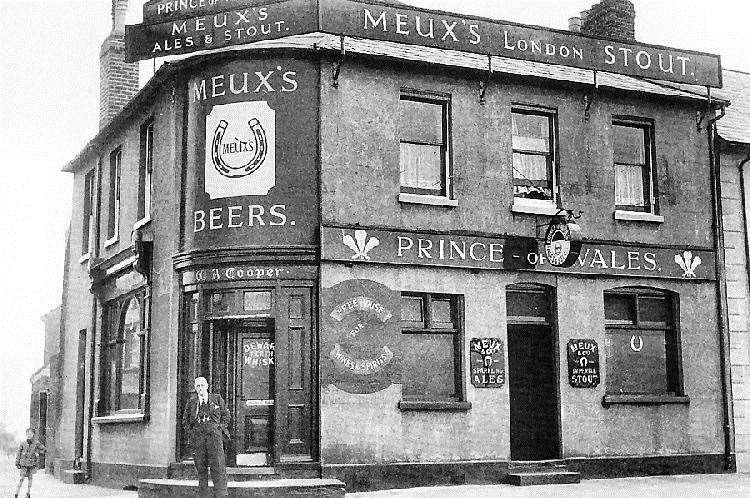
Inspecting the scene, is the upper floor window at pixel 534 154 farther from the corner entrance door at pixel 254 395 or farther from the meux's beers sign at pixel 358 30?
the corner entrance door at pixel 254 395

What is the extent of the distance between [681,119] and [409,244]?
6.22 meters

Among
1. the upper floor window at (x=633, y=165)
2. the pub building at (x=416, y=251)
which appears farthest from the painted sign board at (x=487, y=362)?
the upper floor window at (x=633, y=165)

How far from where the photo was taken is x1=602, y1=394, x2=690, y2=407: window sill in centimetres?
1689

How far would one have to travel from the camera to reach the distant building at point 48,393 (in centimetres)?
2370

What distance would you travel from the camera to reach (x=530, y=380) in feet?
55.5

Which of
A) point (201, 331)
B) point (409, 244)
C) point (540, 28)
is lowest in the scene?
point (201, 331)

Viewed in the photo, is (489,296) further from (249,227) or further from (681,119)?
(681,119)

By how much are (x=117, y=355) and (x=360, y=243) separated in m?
6.52

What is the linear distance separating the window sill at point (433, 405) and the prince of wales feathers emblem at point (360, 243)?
2381 millimetres

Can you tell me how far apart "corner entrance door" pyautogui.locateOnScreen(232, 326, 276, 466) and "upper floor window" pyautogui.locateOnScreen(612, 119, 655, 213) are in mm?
7036

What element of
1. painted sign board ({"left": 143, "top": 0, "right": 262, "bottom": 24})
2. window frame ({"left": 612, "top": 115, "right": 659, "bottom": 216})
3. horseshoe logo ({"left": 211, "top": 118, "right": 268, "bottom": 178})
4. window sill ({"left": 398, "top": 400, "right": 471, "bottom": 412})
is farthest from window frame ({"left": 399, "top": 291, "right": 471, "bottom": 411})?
painted sign board ({"left": 143, "top": 0, "right": 262, "bottom": 24})

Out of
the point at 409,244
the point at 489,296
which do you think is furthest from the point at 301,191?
the point at 489,296

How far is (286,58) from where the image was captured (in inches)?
619

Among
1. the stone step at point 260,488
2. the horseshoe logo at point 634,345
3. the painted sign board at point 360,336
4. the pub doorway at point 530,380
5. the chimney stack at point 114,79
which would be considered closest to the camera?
the stone step at point 260,488
